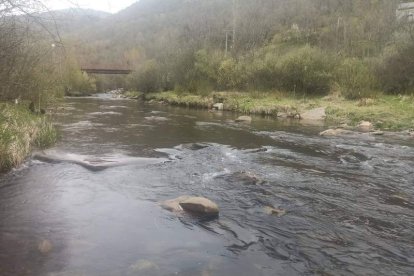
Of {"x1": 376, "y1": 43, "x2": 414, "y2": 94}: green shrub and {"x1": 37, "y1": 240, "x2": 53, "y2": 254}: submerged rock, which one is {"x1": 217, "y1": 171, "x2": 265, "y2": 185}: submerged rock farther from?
{"x1": 376, "y1": 43, "x2": 414, "y2": 94}: green shrub

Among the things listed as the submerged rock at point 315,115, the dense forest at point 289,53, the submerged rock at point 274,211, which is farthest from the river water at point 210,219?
Answer: the submerged rock at point 315,115

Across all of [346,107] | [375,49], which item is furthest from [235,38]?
[346,107]

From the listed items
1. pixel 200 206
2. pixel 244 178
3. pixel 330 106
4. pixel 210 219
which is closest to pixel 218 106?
pixel 330 106

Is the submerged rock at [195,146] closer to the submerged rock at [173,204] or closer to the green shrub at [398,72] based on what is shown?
the submerged rock at [173,204]

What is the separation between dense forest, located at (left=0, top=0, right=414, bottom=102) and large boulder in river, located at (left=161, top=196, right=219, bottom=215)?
4.03 meters

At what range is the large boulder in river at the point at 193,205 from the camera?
8.64m

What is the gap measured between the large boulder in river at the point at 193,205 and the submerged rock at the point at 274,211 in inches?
43.5

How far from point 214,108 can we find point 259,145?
2066cm

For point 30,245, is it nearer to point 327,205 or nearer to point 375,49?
point 327,205

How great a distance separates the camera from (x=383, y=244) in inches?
282

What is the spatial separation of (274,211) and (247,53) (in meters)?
44.2

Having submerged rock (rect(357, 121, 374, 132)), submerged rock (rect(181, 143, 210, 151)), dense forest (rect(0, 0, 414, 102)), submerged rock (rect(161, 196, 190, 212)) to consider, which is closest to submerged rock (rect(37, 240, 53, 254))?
submerged rock (rect(161, 196, 190, 212))

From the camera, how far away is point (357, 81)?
101 ft

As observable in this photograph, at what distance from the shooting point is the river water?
21.4 feet
